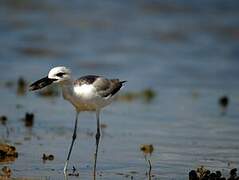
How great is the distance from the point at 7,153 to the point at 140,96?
613cm

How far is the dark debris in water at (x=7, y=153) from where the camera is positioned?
29.7 feet

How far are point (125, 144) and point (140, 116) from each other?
2438mm

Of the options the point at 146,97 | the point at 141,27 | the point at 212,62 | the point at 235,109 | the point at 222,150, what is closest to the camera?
the point at 222,150

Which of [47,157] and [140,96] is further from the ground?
[140,96]

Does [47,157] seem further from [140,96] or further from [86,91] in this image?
[140,96]

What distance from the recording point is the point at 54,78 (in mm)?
9062

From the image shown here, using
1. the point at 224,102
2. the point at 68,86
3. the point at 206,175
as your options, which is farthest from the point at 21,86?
the point at 206,175

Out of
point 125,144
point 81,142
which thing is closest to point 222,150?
point 125,144

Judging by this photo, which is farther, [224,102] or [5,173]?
[224,102]

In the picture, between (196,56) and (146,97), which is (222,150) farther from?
(196,56)

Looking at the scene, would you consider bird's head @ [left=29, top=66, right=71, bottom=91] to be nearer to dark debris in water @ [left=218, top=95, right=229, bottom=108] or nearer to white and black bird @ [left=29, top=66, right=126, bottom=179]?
white and black bird @ [left=29, top=66, right=126, bottom=179]

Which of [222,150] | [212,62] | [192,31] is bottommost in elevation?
[222,150]

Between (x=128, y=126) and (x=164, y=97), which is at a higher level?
(x=164, y=97)

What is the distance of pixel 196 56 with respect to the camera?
20.5 meters
